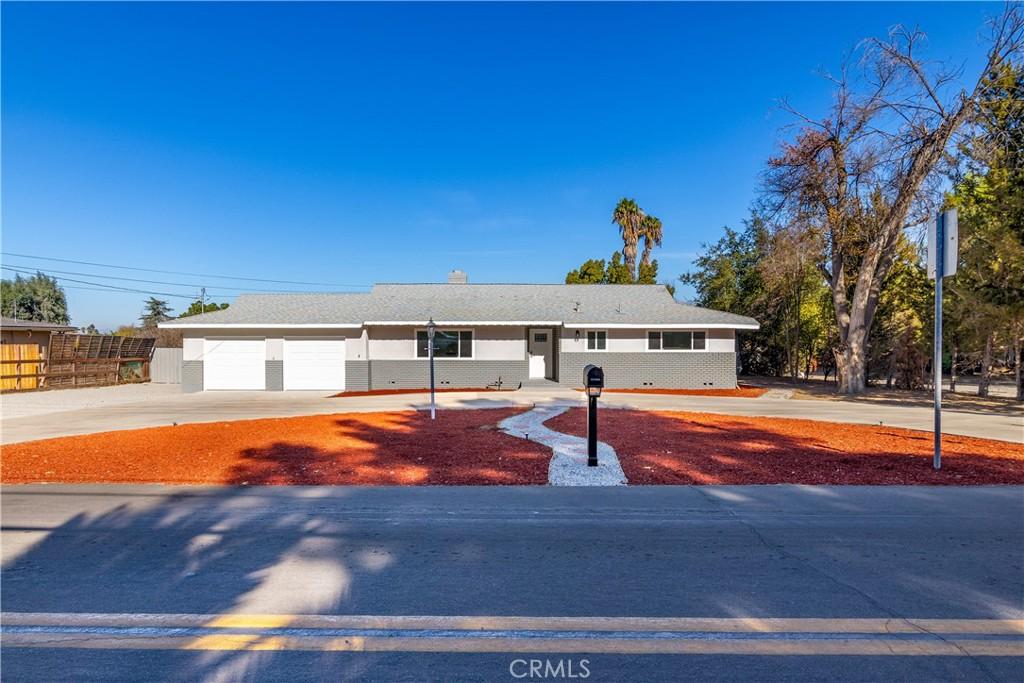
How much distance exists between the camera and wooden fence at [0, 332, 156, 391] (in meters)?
20.9

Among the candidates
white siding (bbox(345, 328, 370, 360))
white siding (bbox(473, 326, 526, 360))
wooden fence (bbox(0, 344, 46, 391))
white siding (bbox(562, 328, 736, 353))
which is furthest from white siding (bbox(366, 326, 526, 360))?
wooden fence (bbox(0, 344, 46, 391))

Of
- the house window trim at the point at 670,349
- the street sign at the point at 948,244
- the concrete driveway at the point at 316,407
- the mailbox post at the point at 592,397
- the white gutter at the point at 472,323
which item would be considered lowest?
the concrete driveway at the point at 316,407

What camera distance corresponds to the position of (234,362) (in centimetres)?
2106

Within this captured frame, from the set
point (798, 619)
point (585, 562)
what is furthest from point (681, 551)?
point (798, 619)

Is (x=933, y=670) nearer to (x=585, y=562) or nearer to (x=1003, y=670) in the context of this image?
(x=1003, y=670)

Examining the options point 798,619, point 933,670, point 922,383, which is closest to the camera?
point 933,670

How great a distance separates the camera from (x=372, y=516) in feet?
Result: 17.6

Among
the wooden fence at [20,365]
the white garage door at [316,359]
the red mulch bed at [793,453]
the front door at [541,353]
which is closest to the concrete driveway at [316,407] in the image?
the white garage door at [316,359]

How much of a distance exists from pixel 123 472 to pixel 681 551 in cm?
748

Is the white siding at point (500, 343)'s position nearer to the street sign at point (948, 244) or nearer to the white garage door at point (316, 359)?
the white garage door at point (316, 359)

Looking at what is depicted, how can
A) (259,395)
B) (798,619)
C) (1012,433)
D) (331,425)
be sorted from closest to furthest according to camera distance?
(798,619) < (1012,433) < (331,425) < (259,395)

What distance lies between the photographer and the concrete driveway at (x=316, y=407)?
11.9m

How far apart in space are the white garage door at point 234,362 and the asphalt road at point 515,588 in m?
15.9

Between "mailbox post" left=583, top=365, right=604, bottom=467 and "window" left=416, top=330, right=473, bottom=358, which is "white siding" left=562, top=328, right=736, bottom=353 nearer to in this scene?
"window" left=416, top=330, right=473, bottom=358
